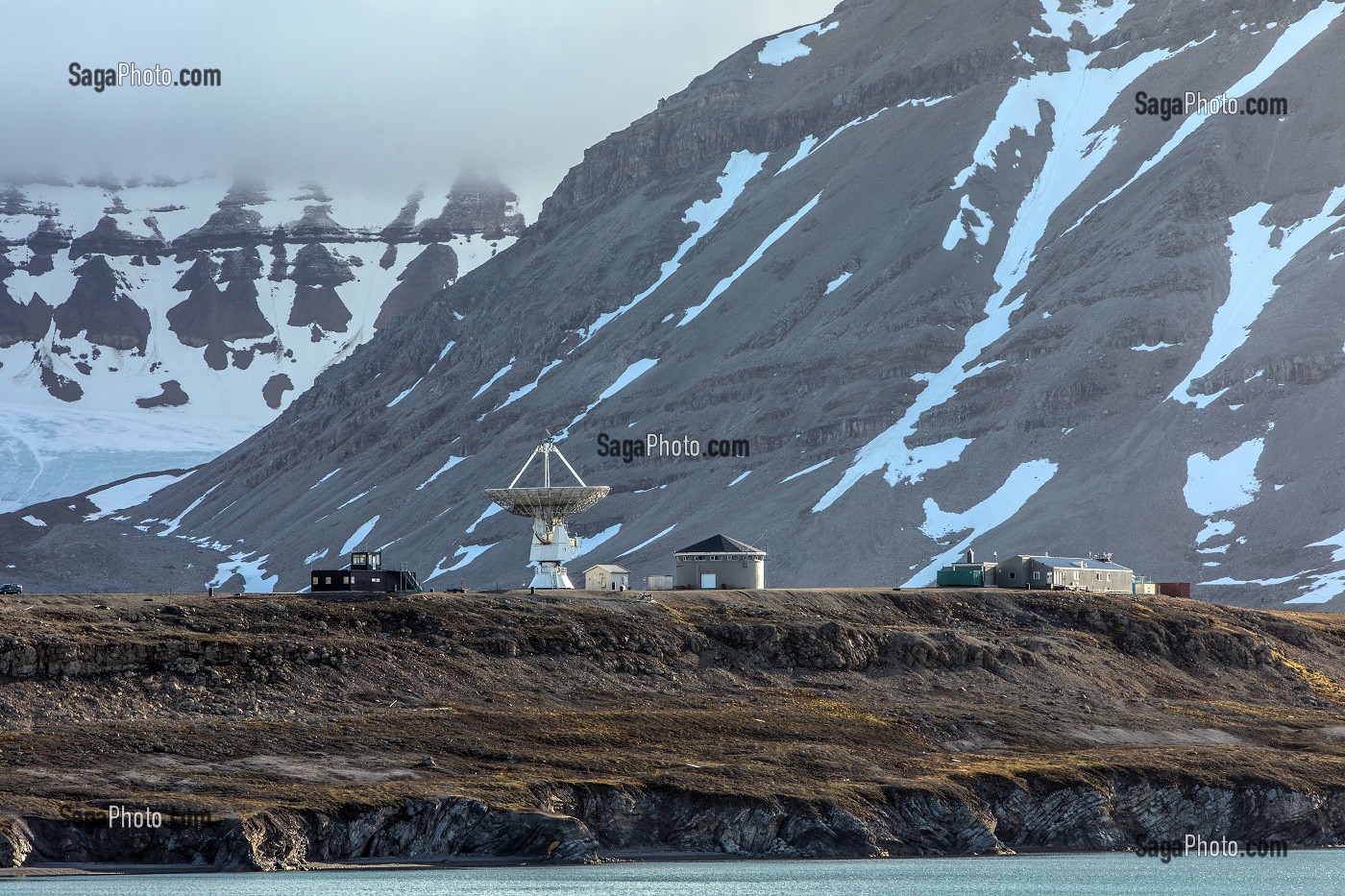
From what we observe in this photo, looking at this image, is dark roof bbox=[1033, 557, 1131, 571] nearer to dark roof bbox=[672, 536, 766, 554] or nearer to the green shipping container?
the green shipping container

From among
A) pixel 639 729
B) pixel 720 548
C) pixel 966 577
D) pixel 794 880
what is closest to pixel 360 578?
pixel 639 729

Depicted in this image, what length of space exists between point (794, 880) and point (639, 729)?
21.5 metres

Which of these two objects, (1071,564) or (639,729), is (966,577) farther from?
(639,729)

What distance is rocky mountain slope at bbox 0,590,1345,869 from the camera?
8038cm

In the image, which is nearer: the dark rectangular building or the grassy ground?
the grassy ground

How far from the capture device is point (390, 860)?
79.1 m

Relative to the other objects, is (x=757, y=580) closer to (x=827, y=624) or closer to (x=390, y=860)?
(x=827, y=624)

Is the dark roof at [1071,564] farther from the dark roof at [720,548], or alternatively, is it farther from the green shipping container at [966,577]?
the dark roof at [720,548]

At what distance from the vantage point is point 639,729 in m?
97.2

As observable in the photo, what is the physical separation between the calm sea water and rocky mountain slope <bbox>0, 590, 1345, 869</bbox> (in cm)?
227

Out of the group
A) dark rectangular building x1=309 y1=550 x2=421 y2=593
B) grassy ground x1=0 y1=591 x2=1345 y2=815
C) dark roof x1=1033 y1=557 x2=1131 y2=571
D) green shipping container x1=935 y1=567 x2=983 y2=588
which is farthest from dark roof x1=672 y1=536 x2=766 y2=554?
dark rectangular building x1=309 y1=550 x2=421 y2=593

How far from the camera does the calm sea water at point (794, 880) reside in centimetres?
6931

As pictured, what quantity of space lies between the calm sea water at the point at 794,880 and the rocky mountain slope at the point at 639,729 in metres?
2.27

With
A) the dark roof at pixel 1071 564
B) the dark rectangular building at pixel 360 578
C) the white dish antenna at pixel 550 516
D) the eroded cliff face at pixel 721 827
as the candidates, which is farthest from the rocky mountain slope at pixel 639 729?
the white dish antenna at pixel 550 516
